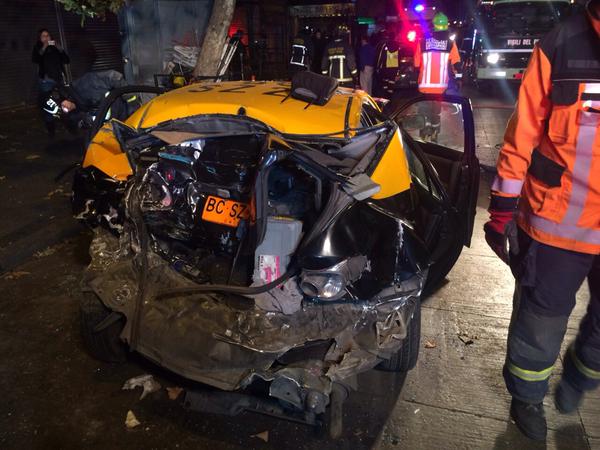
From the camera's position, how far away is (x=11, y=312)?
11.4 ft

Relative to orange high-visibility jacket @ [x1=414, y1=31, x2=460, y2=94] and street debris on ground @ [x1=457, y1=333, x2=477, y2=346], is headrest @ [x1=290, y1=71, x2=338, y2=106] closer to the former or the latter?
street debris on ground @ [x1=457, y1=333, x2=477, y2=346]

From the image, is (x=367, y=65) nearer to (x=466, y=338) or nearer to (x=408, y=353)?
(x=466, y=338)

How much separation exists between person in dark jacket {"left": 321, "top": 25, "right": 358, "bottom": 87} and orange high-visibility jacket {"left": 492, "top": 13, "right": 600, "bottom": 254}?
771 cm

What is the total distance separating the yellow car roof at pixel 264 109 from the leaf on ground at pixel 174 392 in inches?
60.3

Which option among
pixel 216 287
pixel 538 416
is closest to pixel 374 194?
pixel 216 287

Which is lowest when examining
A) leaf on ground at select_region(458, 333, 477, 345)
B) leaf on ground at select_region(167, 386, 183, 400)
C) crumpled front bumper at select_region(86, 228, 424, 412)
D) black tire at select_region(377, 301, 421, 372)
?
leaf on ground at select_region(167, 386, 183, 400)

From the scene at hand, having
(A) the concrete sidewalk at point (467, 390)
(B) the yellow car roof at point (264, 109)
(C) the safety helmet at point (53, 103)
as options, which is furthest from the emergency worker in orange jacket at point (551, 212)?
(C) the safety helmet at point (53, 103)

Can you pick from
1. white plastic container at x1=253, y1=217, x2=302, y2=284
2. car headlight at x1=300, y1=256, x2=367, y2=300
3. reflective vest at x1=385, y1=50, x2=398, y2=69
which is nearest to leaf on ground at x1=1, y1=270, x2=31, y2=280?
white plastic container at x1=253, y1=217, x2=302, y2=284

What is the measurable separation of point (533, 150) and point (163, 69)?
30.2ft

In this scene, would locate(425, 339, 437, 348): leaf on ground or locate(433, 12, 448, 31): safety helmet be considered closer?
locate(425, 339, 437, 348): leaf on ground

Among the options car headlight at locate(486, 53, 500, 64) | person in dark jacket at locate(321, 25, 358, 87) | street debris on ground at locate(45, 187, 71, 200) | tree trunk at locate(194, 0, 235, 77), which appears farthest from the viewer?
car headlight at locate(486, 53, 500, 64)

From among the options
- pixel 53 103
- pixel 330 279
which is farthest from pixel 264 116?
pixel 53 103

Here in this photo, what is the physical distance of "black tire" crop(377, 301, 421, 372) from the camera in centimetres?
265

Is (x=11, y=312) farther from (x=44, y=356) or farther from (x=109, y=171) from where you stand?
(x=109, y=171)
